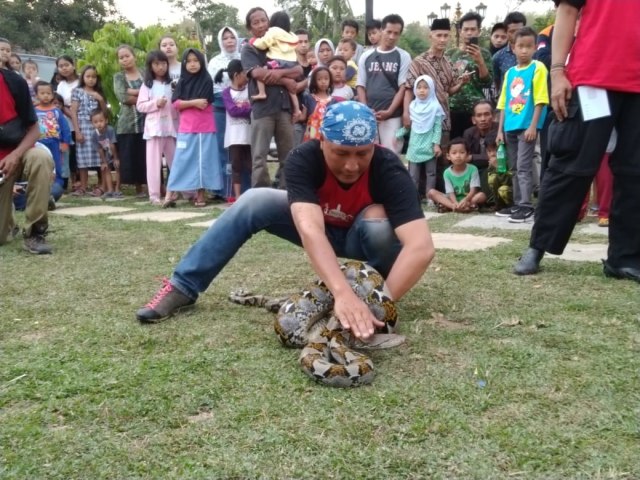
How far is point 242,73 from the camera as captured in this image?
8.93 metres

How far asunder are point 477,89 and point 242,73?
321 centimetres

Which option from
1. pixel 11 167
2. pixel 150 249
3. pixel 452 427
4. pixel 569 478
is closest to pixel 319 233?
pixel 452 427

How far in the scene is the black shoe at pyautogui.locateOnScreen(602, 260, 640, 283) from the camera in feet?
13.9

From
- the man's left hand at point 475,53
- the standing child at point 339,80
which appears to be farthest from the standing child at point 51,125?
the man's left hand at point 475,53

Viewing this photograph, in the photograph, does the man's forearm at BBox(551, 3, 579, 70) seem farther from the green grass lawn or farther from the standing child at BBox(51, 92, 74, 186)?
the standing child at BBox(51, 92, 74, 186)

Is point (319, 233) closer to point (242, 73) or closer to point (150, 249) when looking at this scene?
point (150, 249)

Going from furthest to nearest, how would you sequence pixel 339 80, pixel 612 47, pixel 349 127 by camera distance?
pixel 339 80, pixel 612 47, pixel 349 127

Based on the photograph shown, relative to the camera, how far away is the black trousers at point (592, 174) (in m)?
4.18

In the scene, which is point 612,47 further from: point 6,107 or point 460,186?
point 6,107

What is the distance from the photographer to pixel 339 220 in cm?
361

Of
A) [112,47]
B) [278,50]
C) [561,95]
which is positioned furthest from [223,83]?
[561,95]

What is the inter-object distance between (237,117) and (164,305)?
18.7ft

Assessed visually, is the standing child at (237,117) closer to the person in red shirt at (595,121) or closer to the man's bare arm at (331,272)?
the person in red shirt at (595,121)

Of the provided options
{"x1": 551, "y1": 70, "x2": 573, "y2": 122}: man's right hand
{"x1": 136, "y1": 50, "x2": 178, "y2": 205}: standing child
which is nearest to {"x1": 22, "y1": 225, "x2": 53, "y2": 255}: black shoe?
{"x1": 136, "y1": 50, "x2": 178, "y2": 205}: standing child
